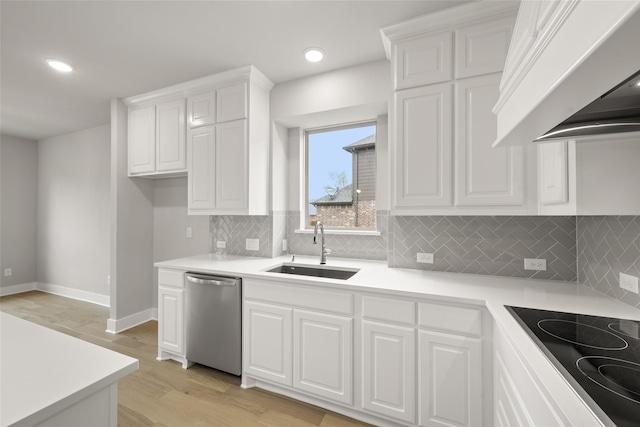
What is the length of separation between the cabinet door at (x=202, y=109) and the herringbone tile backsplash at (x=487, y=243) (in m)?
2.02

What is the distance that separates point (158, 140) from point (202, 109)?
711 millimetres

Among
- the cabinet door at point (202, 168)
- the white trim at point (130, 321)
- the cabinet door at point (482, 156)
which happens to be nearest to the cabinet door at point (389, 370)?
the cabinet door at point (482, 156)

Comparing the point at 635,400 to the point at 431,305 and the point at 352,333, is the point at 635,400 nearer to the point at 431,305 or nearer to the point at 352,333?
the point at 431,305

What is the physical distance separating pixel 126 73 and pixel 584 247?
395 cm

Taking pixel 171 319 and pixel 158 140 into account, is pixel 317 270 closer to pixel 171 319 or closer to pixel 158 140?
pixel 171 319

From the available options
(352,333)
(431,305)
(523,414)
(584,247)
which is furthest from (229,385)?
(584,247)

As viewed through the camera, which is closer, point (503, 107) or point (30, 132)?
point (503, 107)

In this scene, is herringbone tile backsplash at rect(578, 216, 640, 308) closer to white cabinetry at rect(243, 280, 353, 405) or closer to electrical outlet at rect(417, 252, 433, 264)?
electrical outlet at rect(417, 252, 433, 264)

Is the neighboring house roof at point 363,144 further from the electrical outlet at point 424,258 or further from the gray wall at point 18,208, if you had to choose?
the gray wall at point 18,208

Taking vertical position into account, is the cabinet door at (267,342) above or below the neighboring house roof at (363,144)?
below

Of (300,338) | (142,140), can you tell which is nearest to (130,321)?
(142,140)

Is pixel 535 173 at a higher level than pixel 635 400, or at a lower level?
higher

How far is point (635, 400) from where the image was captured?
0.69 m

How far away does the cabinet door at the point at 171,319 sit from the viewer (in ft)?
8.11
